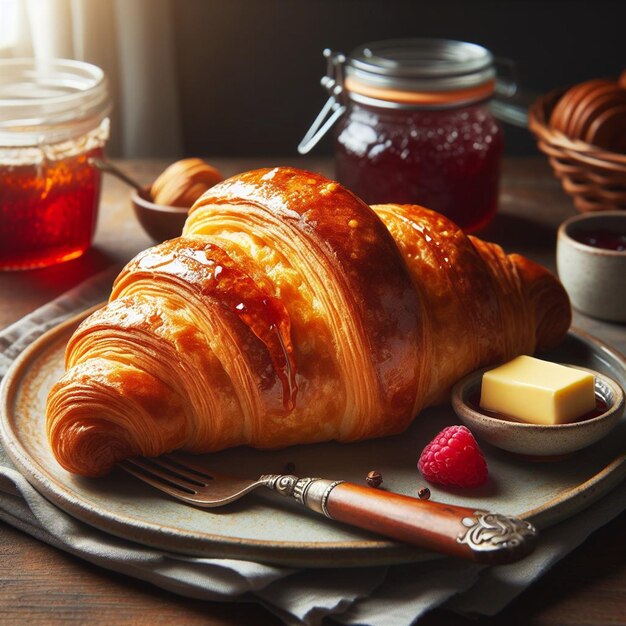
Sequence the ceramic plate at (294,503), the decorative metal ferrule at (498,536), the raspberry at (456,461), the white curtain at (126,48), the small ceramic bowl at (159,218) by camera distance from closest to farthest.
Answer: the decorative metal ferrule at (498,536)
the ceramic plate at (294,503)
the raspberry at (456,461)
the small ceramic bowl at (159,218)
the white curtain at (126,48)

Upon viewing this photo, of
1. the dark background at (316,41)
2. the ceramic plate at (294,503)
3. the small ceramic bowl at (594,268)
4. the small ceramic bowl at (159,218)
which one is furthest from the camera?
the dark background at (316,41)

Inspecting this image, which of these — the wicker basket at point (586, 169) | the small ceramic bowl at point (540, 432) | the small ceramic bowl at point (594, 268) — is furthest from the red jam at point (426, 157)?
the small ceramic bowl at point (540, 432)

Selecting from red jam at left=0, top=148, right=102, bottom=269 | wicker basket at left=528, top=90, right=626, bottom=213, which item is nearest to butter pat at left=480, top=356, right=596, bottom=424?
wicker basket at left=528, top=90, right=626, bottom=213

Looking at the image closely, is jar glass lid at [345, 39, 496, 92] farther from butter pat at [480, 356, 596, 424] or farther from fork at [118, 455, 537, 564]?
fork at [118, 455, 537, 564]

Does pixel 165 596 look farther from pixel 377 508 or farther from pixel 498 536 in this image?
pixel 498 536

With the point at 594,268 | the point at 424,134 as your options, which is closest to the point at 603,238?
the point at 594,268

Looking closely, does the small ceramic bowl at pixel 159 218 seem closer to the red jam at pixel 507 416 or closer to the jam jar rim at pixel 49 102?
the jam jar rim at pixel 49 102

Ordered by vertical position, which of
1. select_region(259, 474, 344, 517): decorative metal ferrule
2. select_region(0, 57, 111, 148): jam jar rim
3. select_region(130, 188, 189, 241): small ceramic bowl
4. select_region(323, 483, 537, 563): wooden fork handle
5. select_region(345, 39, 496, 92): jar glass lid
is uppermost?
select_region(345, 39, 496, 92): jar glass lid
